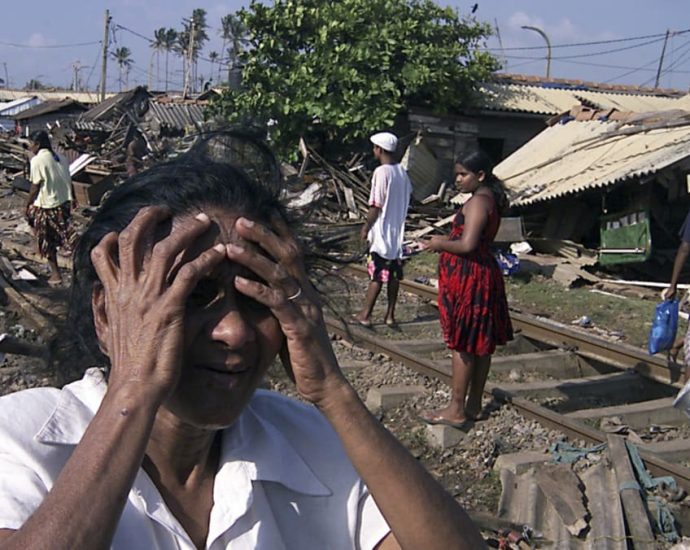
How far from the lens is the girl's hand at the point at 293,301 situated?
1.55 metres

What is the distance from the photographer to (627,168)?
42.9 feet

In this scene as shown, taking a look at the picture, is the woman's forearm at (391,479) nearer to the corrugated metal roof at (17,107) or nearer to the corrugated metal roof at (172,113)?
the corrugated metal roof at (172,113)

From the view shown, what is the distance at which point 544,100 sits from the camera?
2116 centimetres

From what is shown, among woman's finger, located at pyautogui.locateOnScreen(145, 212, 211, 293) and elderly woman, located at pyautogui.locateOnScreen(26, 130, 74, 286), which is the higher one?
woman's finger, located at pyautogui.locateOnScreen(145, 212, 211, 293)

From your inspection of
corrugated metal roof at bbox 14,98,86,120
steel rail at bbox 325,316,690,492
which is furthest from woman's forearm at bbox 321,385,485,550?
corrugated metal roof at bbox 14,98,86,120

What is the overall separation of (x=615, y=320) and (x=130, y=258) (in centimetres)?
943

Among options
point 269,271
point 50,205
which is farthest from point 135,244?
point 50,205

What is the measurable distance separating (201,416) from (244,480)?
195 millimetres

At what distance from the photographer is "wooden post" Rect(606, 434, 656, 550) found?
4.38 m

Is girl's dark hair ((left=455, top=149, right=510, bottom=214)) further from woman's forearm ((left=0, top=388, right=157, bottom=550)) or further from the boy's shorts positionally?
woman's forearm ((left=0, top=388, right=157, bottom=550))

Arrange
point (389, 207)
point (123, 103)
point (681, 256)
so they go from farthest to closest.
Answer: point (123, 103), point (389, 207), point (681, 256)

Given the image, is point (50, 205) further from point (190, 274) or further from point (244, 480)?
point (190, 274)

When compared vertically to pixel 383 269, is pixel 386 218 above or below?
above

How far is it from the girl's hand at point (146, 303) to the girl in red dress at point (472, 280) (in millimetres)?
4198
